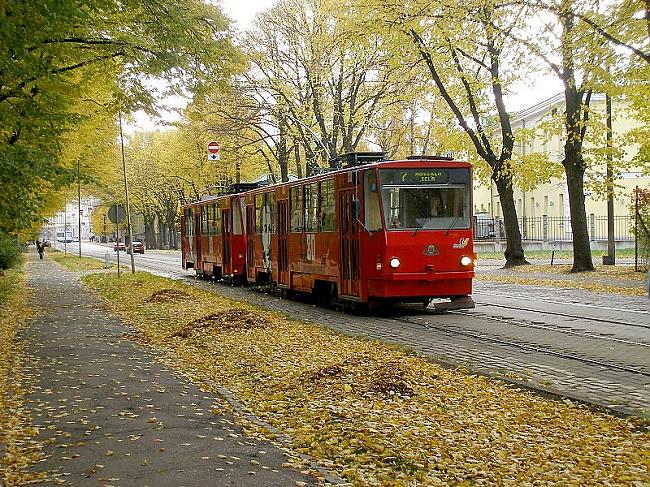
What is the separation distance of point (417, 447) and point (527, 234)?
4951 cm

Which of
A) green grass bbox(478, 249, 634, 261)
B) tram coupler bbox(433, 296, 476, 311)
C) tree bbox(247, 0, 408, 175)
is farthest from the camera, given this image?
green grass bbox(478, 249, 634, 261)

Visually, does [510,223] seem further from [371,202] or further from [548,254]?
[371,202]

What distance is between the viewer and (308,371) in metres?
10.4

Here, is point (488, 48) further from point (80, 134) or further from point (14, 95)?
point (14, 95)

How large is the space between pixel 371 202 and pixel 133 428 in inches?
401

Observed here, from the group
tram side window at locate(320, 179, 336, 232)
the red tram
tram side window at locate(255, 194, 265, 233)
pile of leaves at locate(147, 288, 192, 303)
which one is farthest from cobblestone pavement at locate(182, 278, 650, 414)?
tram side window at locate(255, 194, 265, 233)

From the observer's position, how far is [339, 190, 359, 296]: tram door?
17.7 m

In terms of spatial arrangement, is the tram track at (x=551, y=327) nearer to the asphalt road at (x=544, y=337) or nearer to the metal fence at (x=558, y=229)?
the asphalt road at (x=544, y=337)

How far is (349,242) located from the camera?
59.0 feet

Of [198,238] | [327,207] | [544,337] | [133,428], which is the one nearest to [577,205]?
[327,207]

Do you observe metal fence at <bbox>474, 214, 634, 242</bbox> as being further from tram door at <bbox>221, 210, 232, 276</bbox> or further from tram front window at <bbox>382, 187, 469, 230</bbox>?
tram front window at <bbox>382, 187, 469, 230</bbox>

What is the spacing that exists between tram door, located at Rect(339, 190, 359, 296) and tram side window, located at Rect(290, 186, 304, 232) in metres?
3.19

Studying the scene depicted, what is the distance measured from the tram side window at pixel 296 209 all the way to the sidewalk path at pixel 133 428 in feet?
28.6

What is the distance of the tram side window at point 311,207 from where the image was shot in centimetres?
2025
